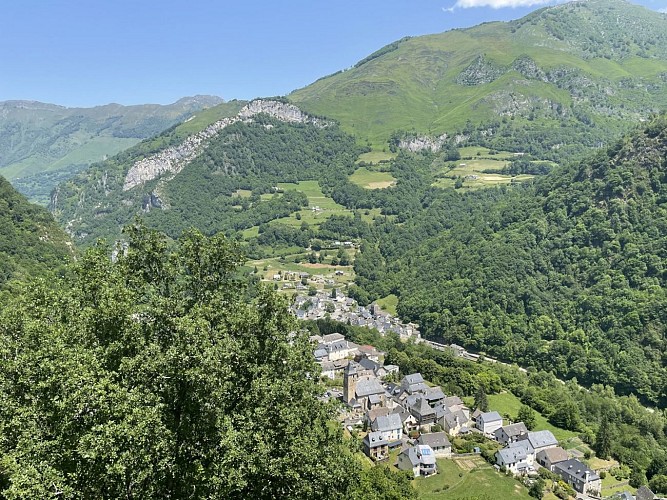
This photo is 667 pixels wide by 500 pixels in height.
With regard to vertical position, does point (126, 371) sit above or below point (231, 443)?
above

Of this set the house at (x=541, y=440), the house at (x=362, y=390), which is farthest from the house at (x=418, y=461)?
the house at (x=541, y=440)

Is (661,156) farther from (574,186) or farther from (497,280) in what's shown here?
(497,280)

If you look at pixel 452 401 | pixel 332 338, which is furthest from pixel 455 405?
pixel 332 338

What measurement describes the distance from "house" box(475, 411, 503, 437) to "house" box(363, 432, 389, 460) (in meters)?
14.8

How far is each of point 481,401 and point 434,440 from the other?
14.4 m

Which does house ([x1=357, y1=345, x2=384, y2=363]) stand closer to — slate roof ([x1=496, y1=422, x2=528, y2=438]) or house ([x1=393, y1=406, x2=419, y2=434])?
house ([x1=393, y1=406, x2=419, y2=434])

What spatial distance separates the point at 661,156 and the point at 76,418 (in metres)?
139

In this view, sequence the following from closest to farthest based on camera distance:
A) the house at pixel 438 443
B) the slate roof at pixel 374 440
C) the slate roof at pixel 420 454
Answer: the slate roof at pixel 420 454 < the slate roof at pixel 374 440 < the house at pixel 438 443

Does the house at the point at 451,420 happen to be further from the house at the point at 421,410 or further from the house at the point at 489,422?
the house at the point at 489,422

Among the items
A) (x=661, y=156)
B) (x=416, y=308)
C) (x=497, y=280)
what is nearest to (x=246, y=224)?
(x=416, y=308)

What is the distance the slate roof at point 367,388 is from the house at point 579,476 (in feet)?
75.2

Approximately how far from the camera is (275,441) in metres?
16.6

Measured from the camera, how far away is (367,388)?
6350 centimetres

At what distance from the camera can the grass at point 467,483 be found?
47.8m
